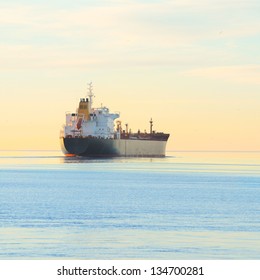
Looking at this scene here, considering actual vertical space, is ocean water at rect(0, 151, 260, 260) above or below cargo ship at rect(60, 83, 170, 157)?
below

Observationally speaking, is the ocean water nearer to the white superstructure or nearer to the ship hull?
the ship hull

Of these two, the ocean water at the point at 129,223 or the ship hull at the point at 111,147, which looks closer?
the ocean water at the point at 129,223

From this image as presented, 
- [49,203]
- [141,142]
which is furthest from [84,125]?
[49,203]

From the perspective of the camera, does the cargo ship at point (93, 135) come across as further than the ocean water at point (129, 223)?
Yes

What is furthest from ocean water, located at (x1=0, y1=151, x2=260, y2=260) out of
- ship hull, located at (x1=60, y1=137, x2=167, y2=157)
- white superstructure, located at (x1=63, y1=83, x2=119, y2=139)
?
white superstructure, located at (x1=63, y1=83, x2=119, y2=139)

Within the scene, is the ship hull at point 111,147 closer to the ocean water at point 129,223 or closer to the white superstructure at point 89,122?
the white superstructure at point 89,122

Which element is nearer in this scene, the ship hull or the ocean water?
the ocean water

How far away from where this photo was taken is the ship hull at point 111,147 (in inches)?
5527

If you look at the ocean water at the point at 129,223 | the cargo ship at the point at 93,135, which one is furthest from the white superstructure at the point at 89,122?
the ocean water at the point at 129,223

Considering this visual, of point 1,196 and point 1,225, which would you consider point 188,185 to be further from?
point 1,225

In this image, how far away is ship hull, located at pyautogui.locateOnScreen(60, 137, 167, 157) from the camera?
461 feet

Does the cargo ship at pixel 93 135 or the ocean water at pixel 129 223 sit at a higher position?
the cargo ship at pixel 93 135

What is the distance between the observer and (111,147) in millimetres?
148125
